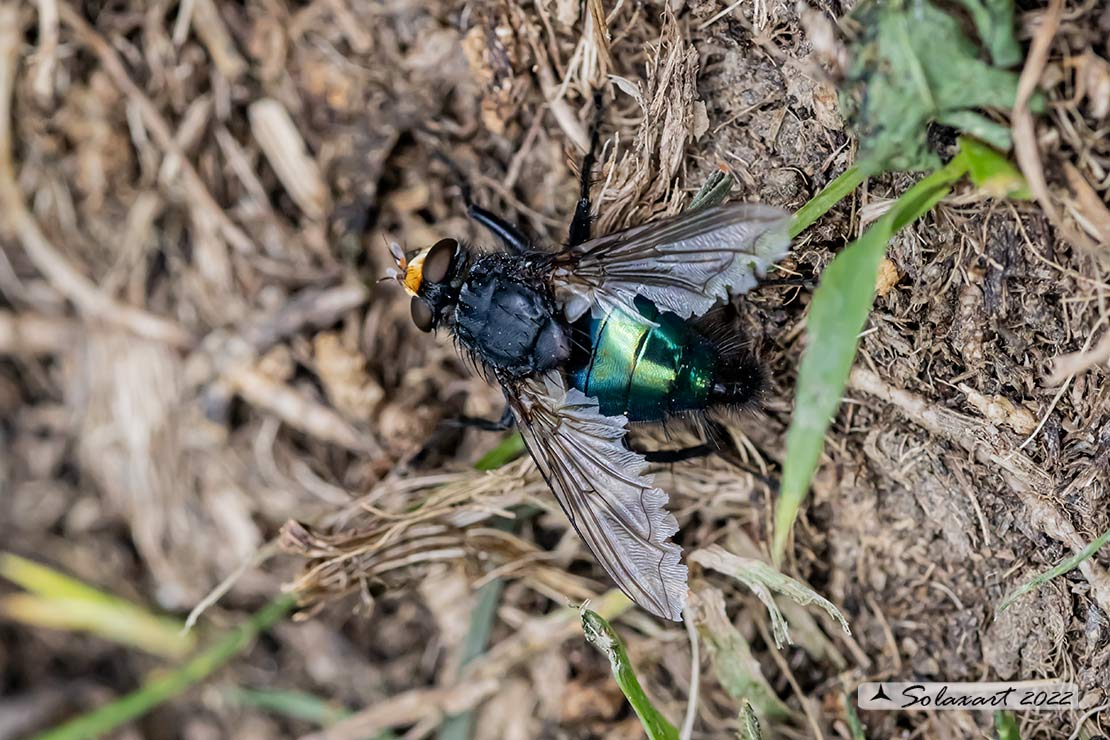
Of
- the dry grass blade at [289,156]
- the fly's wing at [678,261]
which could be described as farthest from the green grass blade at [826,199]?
the dry grass blade at [289,156]

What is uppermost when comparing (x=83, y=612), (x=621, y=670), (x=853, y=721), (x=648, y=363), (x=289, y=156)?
(x=289, y=156)

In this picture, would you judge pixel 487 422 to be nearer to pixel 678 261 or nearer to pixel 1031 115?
pixel 678 261

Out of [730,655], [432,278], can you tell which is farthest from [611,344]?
[730,655]

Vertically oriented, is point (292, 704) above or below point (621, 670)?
below

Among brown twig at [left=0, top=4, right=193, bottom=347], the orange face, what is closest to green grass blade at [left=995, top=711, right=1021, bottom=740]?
the orange face

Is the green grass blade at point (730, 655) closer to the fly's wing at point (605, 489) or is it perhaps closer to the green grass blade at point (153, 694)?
the fly's wing at point (605, 489)

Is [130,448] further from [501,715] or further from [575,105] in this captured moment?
[575,105]

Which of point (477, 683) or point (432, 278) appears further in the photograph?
point (477, 683)

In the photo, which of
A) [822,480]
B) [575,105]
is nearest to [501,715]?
[822,480]
